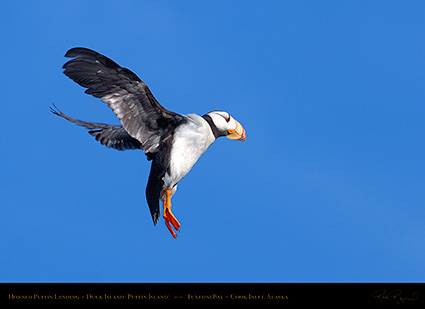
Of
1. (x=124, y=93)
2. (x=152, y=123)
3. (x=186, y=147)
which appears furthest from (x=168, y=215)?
(x=124, y=93)

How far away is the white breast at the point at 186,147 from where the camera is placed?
48.8 ft

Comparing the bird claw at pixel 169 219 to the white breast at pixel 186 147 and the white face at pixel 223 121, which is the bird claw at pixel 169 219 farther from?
the white face at pixel 223 121

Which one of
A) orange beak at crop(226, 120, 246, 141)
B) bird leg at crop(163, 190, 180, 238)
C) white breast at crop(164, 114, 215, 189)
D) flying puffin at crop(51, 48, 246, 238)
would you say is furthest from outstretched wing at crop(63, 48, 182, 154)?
orange beak at crop(226, 120, 246, 141)

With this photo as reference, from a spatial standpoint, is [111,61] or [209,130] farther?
[209,130]

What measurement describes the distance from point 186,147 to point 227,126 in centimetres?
154

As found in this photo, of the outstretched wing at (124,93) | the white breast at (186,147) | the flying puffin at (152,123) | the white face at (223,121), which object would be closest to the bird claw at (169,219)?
the flying puffin at (152,123)

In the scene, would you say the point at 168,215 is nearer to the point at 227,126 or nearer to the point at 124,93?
the point at 227,126
